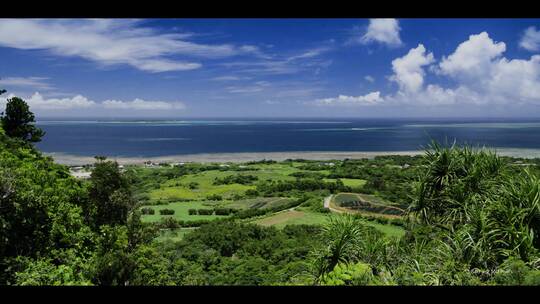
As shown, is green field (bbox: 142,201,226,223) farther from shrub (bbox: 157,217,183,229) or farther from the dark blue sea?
the dark blue sea

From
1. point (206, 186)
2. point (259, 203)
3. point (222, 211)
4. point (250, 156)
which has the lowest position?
point (222, 211)

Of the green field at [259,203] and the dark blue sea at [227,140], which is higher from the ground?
the dark blue sea at [227,140]

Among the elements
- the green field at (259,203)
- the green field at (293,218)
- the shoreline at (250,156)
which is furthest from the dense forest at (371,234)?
the shoreline at (250,156)

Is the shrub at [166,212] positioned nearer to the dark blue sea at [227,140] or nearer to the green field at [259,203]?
the green field at [259,203]

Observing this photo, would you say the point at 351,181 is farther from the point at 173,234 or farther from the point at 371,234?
the point at 371,234

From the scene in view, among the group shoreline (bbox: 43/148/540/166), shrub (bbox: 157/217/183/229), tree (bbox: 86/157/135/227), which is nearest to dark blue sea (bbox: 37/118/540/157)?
shoreline (bbox: 43/148/540/166)

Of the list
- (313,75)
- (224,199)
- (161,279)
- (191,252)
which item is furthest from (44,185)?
(313,75)

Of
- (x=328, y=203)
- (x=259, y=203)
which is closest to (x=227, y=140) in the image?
(x=259, y=203)
